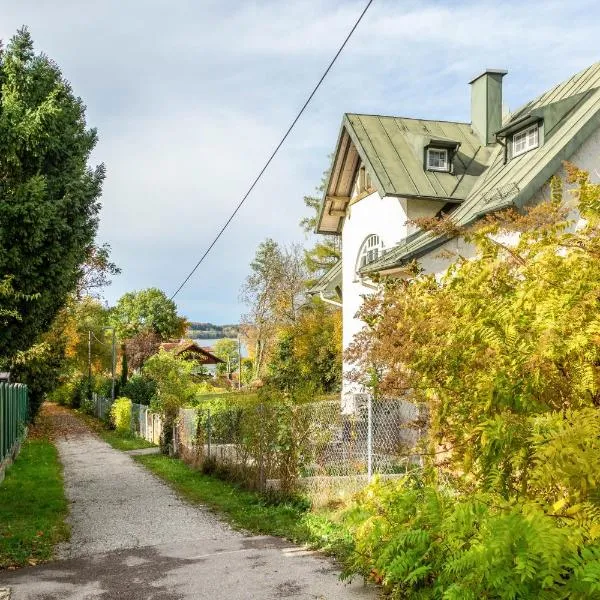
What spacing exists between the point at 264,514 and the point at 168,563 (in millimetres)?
2789

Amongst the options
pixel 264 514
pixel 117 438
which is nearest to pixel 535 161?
pixel 264 514

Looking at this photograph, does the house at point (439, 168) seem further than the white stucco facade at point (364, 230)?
No

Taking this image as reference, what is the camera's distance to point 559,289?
4488 millimetres

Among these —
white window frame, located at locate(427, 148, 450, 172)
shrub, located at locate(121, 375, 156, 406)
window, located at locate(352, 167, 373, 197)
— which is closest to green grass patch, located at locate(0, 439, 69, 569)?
window, located at locate(352, 167, 373, 197)

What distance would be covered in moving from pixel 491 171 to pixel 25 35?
12.0 metres

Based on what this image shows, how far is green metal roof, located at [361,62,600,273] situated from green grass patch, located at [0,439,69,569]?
6.91 metres

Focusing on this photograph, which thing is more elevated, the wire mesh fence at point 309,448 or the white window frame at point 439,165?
→ the white window frame at point 439,165

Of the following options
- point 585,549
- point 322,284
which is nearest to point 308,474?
point 585,549

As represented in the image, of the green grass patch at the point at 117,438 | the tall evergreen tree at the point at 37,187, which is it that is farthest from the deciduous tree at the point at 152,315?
the tall evergreen tree at the point at 37,187

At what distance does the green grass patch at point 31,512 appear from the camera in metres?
8.60

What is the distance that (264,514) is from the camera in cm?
1062

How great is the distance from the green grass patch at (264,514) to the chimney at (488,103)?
530 inches

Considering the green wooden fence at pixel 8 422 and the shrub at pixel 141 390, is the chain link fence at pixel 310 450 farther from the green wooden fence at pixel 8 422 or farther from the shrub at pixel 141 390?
the shrub at pixel 141 390

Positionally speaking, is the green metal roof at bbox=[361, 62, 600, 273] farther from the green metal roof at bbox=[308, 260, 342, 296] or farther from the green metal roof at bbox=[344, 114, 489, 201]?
the green metal roof at bbox=[308, 260, 342, 296]
